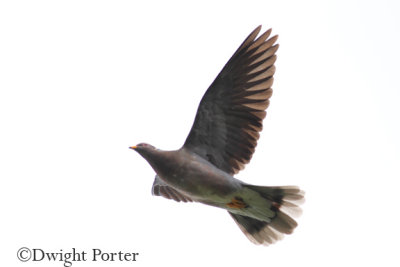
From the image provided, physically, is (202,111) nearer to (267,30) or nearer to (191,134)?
(191,134)

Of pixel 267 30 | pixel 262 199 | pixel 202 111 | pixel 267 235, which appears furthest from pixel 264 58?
pixel 267 235

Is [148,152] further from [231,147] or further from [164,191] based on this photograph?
[164,191]

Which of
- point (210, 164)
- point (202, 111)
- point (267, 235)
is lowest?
point (267, 235)

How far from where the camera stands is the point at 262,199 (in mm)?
9109

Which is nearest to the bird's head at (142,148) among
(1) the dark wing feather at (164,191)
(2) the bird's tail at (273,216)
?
(1) the dark wing feather at (164,191)

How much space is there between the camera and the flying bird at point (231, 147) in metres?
8.82

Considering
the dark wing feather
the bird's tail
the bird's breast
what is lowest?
the bird's tail

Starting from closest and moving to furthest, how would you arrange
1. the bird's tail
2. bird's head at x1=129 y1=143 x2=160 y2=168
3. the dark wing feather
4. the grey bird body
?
the grey bird body
bird's head at x1=129 y1=143 x2=160 y2=168
the bird's tail
the dark wing feather

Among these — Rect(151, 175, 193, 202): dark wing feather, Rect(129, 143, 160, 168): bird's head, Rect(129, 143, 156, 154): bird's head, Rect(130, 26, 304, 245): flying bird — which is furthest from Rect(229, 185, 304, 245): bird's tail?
Rect(129, 143, 156, 154): bird's head

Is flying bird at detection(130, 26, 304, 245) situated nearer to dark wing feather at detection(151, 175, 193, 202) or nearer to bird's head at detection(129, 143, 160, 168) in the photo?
bird's head at detection(129, 143, 160, 168)

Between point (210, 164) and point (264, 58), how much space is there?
4.66 ft

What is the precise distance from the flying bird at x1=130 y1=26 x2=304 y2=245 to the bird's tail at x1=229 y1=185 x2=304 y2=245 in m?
0.01

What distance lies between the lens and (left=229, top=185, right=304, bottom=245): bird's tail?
9.16 m

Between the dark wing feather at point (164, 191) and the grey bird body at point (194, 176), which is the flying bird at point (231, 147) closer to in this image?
the grey bird body at point (194, 176)
